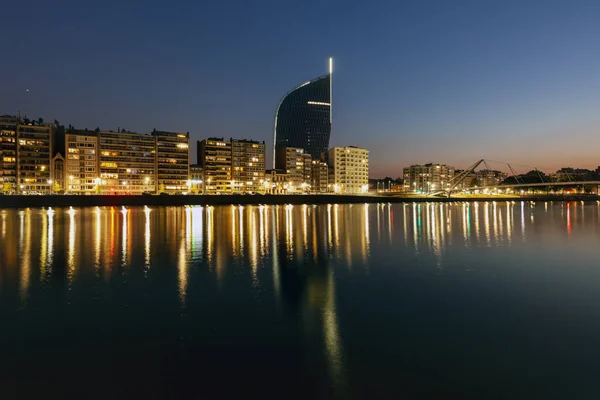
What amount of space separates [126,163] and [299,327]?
130 metres

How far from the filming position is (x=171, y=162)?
13462cm

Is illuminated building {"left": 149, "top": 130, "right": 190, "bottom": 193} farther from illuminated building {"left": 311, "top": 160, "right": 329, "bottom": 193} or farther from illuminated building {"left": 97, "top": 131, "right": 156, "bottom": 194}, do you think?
illuminated building {"left": 311, "top": 160, "right": 329, "bottom": 193}

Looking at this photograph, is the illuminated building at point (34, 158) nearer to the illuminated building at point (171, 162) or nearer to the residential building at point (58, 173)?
the residential building at point (58, 173)

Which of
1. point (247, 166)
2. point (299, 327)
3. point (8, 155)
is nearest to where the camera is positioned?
point (299, 327)

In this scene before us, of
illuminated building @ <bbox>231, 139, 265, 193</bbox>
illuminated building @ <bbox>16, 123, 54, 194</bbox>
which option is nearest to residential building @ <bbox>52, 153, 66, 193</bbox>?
illuminated building @ <bbox>16, 123, 54, 194</bbox>

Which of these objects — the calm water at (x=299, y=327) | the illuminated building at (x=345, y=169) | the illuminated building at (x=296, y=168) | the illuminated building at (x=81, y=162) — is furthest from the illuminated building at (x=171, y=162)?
the calm water at (x=299, y=327)

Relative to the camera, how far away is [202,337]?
844 cm

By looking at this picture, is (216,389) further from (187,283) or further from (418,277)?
(418,277)

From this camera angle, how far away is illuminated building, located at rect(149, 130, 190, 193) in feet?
438

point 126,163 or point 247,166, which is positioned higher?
point 247,166

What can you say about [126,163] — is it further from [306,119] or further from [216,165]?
[306,119]

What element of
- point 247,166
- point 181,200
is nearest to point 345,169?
point 247,166

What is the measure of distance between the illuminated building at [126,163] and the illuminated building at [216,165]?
18.4 metres

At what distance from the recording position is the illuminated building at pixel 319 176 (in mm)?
184375
